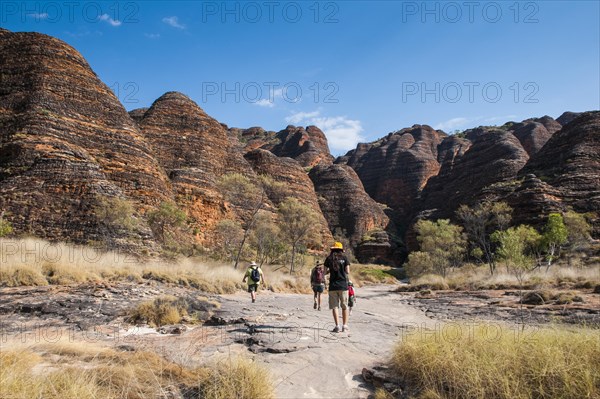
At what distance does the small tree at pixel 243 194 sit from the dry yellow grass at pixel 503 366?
2982cm

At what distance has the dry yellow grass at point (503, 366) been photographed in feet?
11.5

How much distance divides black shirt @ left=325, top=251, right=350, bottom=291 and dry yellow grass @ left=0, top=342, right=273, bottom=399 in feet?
13.1

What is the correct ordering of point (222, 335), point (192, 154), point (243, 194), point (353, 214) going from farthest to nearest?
point (353, 214) → point (192, 154) → point (243, 194) → point (222, 335)

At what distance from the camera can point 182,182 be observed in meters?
37.2

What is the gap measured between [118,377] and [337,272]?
502 cm

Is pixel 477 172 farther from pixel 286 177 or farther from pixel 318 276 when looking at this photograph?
pixel 318 276

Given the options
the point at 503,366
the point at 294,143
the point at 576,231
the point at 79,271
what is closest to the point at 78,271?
the point at 79,271

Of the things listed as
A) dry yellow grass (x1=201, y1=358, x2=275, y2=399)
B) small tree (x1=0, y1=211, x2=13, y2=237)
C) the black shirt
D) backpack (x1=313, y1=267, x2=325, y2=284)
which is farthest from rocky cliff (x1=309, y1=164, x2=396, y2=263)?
dry yellow grass (x1=201, y1=358, x2=275, y2=399)

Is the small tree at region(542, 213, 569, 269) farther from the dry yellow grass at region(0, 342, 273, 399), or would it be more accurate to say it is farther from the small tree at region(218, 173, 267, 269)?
the dry yellow grass at region(0, 342, 273, 399)

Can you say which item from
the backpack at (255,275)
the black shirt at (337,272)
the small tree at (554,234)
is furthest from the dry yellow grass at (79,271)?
the small tree at (554,234)

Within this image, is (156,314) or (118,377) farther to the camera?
(156,314)

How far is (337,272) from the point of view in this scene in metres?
7.80

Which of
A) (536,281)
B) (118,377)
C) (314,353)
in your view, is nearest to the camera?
(118,377)

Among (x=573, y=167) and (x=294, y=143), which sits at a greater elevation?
(x=294, y=143)
